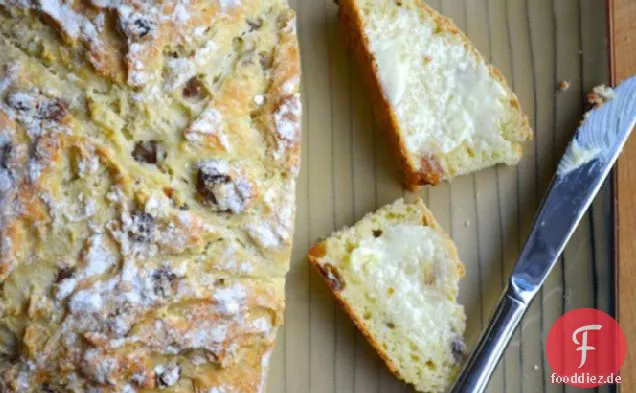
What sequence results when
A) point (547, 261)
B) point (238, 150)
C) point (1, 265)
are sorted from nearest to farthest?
point (1, 265) < point (238, 150) < point (547, 261)

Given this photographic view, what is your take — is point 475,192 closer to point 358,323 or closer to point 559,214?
point 559,214

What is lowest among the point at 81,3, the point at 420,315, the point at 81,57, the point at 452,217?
the point at 420,315

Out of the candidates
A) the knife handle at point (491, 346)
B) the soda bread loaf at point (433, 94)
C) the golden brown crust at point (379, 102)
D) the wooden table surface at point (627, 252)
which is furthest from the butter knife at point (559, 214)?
the golden brown crust at point (379, 102)

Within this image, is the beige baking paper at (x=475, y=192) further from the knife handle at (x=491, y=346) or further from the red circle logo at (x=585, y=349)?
the knife handle at (x=491, y=346)

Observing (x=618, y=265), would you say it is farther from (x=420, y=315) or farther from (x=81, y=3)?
(x=81, y=3)

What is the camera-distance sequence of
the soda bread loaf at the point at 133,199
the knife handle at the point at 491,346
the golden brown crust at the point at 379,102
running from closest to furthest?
the soda bread loaf at the point at 133,199 → the knife handle at the point at 491,346 → the golden brown crust at the point at 379,102

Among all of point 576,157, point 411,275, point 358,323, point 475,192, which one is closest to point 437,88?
point 475,192

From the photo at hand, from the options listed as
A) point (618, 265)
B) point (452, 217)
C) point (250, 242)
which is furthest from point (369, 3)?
point (618, 265)
